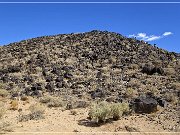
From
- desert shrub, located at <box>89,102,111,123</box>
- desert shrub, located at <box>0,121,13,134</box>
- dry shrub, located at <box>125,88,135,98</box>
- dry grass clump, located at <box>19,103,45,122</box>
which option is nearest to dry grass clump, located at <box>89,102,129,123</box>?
desert shrub, located at <box>89,102,111,123</box>

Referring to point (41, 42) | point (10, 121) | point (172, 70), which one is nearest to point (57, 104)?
point (10, 121)

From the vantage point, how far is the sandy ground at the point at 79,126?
57.9 ft

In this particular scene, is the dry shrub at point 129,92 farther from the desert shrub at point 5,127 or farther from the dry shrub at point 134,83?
the desert shrub at point 5,127

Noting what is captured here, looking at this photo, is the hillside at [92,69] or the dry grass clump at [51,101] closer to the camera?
the dry grass clump at [51,101]

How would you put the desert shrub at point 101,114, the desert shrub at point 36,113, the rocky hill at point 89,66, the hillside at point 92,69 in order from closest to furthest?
1. the desert shrub at point 101,114
2. the desert shrub at point 36,113
3. the hillside at point 92,69
4. the rocky hill at point 89,66

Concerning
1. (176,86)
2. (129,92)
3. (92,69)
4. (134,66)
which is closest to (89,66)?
(92,69)

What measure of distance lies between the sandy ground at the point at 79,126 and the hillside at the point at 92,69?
1.20 meters

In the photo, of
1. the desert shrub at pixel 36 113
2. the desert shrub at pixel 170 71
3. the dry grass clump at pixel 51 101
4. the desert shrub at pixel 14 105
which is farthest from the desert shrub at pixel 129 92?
the desert shrub at pixel 170 71

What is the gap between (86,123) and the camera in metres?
19.2

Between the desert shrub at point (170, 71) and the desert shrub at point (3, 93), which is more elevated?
the desert shrub at point (170, 71)

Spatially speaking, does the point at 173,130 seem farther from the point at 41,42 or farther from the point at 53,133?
the point at 41,42

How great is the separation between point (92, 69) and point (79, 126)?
2021 cm

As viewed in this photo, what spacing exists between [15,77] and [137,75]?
1096cm

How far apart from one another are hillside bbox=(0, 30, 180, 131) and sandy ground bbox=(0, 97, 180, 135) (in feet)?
3.94
